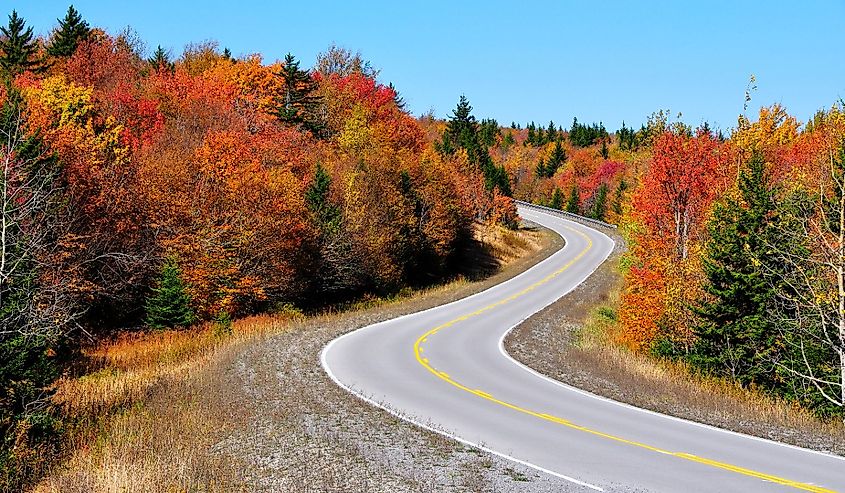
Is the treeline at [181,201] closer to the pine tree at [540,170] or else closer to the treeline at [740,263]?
the treeline at [740,263]

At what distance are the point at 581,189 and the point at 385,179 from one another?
85.3 meters

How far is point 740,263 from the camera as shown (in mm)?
25562

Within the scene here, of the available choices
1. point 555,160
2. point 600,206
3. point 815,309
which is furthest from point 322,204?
point 555,160

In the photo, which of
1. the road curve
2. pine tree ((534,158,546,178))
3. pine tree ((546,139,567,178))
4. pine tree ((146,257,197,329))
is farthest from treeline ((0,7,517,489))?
pine tree ((546,139,567,178))

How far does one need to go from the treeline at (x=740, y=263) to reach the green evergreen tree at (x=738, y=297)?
0.15 ft

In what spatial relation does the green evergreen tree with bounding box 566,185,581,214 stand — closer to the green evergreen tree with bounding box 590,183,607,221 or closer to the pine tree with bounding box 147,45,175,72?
the green evergreen tree with bounding box 590,183,607,221

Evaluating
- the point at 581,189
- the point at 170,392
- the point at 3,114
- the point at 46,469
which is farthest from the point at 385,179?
the point at 581,189

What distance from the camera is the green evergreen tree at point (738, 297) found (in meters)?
24.8

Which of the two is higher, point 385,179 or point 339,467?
point 385,179

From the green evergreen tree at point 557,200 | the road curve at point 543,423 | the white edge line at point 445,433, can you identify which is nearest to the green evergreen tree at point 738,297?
the road curve at point 543,423

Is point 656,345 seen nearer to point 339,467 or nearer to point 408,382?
point 408,382

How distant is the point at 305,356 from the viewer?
2403cm

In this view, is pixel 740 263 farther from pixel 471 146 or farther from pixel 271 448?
pixel 471 146

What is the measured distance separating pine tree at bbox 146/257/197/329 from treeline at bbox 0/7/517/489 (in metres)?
0.09
